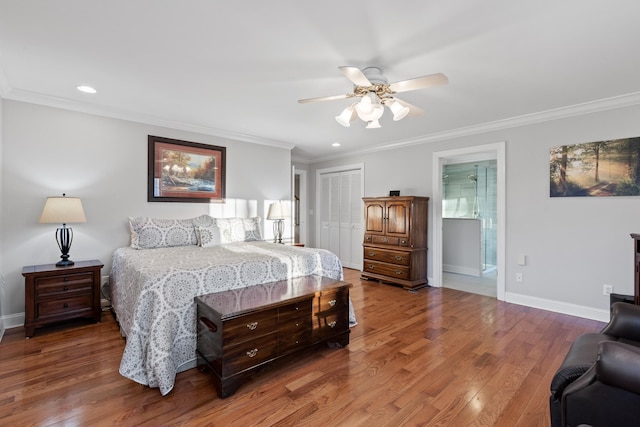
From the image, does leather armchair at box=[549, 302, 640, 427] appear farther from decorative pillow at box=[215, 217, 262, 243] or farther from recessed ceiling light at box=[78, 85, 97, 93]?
recessed ceiling light at box=[78, 85, 97, 93]

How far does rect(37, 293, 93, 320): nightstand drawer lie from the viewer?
2.91 metres

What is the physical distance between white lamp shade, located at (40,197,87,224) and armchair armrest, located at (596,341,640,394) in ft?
13.4

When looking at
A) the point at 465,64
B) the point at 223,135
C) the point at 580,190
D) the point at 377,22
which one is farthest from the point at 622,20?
the point at 223,135

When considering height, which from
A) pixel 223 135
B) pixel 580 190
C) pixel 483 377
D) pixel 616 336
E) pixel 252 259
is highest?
pixel 223 135

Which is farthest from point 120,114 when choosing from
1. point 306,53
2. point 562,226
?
point 562,226

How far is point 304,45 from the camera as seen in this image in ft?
7.09

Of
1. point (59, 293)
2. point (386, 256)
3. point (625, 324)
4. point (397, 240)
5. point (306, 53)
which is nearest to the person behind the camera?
point (625, 324)

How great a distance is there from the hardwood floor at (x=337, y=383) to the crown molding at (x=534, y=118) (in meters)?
2.35

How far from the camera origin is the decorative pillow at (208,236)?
3.70 meters

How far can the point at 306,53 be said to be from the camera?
2275mm

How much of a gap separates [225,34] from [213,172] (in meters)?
2.70

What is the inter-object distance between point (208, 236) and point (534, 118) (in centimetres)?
424

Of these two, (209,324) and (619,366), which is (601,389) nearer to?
(619,366)

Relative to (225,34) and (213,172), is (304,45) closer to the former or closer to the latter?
(225,34)
